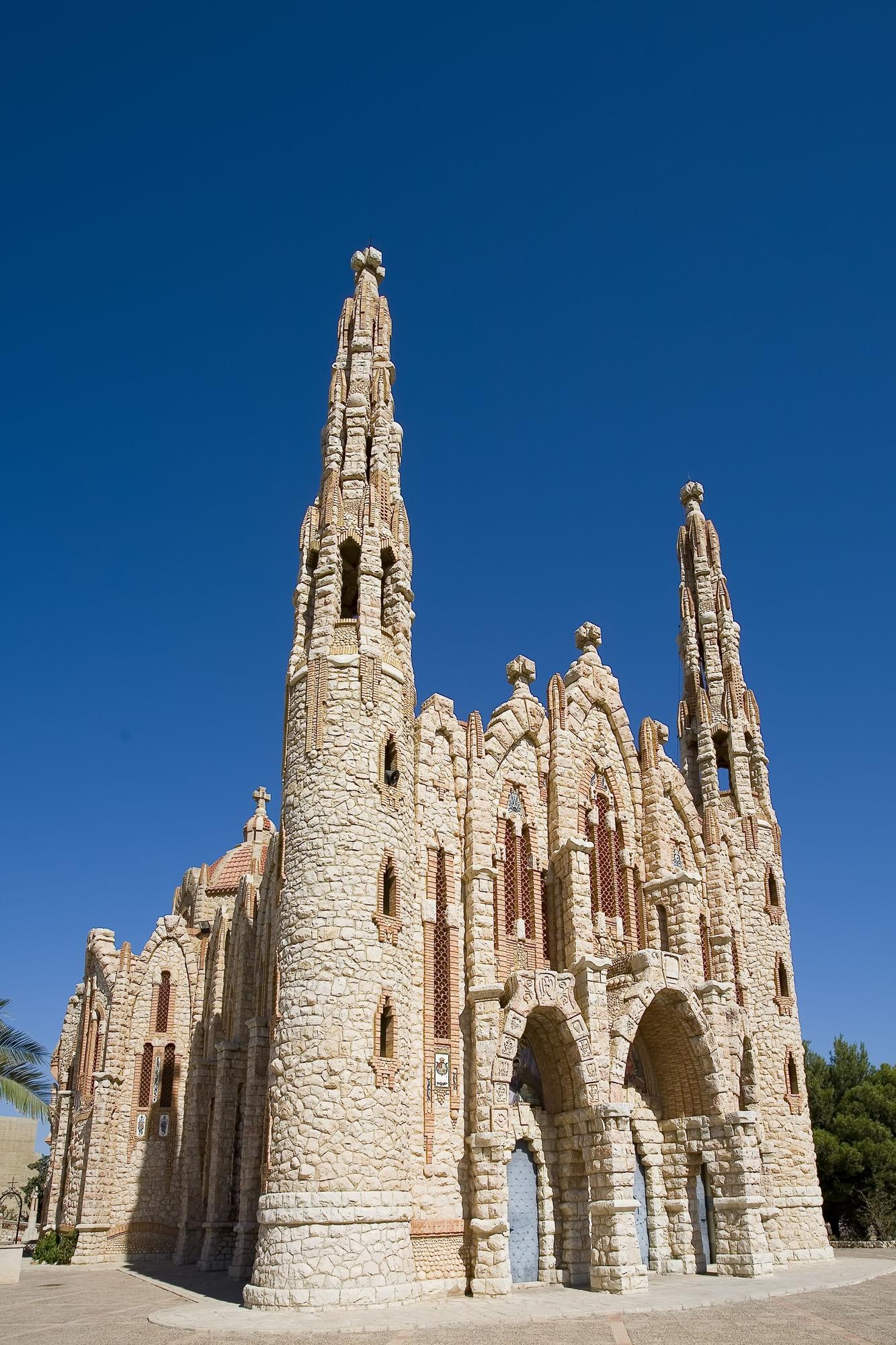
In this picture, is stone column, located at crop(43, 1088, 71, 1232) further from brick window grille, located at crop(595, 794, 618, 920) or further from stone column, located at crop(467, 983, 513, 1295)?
brick window grille, located at crop(595, 794, 618, 920)

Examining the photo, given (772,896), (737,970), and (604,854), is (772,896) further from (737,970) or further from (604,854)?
(604,854)

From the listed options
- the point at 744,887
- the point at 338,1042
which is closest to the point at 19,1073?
the point at 338,1042

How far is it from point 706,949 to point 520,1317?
13.5 meters

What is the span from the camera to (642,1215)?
→ 74.2ft

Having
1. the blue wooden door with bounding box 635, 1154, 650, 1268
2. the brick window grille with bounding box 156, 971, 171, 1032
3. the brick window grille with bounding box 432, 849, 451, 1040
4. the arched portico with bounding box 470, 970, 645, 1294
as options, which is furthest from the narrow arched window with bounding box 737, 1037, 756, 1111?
the brick window grille with bounding box 156, 971, 171, 1032

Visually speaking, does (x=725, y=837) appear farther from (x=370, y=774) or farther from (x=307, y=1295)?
(x=307, y=1295)

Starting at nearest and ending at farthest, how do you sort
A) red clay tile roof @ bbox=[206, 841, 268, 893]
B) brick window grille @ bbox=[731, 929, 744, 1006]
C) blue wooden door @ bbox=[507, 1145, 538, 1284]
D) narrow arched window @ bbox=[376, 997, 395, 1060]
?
narrow arched window @ bbox=[376, 997, 395, 1060]
blue wooden door @ bbox=[507, 1145, 538, 1284]
brick window grille @ bbox=[731, 929, 744, 1006]
red clay tile roof @ bbox=[206, 841, 268, 893]

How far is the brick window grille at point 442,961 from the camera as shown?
20625 mm

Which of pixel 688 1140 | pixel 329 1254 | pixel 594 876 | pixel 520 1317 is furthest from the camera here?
pixel 594 876

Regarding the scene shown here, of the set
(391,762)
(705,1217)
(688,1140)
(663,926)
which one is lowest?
(705,1217)

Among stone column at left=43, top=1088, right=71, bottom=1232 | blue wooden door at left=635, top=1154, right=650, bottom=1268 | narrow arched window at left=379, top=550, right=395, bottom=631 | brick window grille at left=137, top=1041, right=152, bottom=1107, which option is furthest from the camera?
stone column at left=43, top=1088, right=71, bottom=1232

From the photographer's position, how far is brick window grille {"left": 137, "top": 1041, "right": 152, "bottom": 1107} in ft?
96.1

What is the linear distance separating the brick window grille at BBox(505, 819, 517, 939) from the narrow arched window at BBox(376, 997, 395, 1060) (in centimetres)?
474

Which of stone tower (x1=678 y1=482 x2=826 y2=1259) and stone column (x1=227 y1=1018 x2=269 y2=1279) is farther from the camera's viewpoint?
stone tower (x1=678 y1=482 x2=826 y2=1259)
